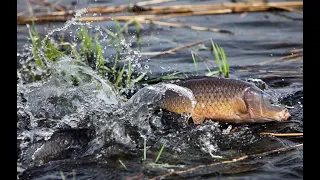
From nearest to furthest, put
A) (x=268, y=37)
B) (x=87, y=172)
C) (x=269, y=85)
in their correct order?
(x=87, y=172) → (x=269, y=85) → (x=268, y=37)

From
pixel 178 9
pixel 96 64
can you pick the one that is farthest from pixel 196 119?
pixel 178 9

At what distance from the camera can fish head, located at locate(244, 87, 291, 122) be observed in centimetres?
427

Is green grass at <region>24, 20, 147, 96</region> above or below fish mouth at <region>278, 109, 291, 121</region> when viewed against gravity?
above

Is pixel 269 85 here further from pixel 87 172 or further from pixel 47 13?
pixel 47 13

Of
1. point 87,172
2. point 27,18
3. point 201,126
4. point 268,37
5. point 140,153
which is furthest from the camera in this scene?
point 27,18

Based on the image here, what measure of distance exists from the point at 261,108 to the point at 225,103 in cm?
23

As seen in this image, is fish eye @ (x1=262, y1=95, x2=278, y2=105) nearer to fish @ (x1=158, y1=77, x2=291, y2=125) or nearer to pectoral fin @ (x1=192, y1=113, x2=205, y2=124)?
fish @ (x1=158, y1=77, x2=291, y2=125)

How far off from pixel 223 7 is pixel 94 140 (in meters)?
4.19

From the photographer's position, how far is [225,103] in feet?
14.0

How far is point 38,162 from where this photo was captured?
147 inches

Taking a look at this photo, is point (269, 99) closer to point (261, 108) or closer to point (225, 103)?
point (261, 108)

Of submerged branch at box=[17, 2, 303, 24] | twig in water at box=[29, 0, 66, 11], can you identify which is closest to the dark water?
submerged branch at box=[17, 2, 303, 24]

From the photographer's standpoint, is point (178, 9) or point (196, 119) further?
point (178, 9)

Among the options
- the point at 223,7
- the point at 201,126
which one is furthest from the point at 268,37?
the point at 201,126
